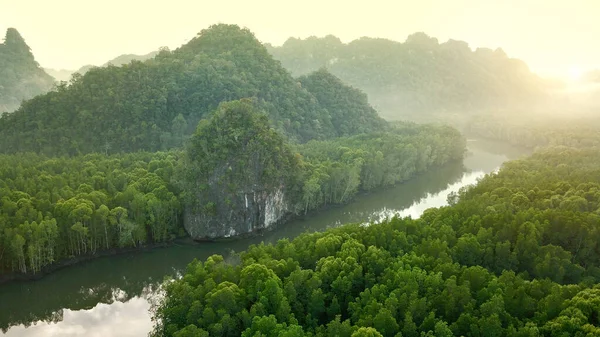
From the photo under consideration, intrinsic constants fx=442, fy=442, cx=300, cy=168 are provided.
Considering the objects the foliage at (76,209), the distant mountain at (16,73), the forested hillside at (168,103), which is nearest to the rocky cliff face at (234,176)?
the foliage at (76,209)

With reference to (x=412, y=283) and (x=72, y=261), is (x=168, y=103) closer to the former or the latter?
(x=72, y=261)

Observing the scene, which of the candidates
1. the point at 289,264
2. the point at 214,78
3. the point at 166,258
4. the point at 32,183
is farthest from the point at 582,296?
the point at 214,78

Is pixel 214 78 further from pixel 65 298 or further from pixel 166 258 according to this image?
pixel 65 298

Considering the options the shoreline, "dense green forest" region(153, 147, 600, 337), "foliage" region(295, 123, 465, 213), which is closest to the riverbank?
the shoreline

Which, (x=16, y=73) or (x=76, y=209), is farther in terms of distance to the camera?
(x=16, y=73)

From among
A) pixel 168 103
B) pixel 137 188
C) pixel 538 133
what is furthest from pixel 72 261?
pixel 538 133

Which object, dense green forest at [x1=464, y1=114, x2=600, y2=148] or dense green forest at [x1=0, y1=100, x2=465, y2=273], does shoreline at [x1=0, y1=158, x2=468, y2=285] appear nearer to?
dense green forest at [x1=0, y1=100, x2=465, y2=273]
